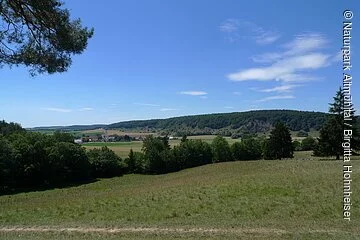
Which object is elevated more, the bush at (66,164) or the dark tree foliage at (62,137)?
the dark tree foliage at (62,137)

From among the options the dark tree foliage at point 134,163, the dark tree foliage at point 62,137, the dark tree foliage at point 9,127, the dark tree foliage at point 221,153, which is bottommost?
the dark tree foliage at point 134,163

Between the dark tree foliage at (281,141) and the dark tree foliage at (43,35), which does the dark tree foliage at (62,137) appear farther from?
the dark tree foliage at (43,35)

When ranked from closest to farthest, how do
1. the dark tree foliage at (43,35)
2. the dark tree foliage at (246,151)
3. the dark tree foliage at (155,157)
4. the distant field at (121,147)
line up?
the dark tree foliage at (43,35)
the dark tree foliage at (155,157)
the dark tree foliage at (246,151)
the distant field at (121,147)

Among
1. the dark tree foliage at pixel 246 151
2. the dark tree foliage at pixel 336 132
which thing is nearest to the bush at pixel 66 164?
the dark tree foliage at pixel 246 151

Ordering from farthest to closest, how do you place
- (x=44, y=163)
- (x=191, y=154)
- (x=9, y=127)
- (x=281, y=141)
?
1. (x=9, y=127)
2. (x=191, y=154)
3. (x=281, y=141)
4. (x=44, y=163)

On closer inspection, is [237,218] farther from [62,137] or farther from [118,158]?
[62,137]

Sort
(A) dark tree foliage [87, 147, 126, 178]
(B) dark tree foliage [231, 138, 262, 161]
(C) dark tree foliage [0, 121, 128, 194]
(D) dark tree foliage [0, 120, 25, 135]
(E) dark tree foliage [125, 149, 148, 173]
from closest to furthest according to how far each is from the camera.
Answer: (C) dark tree foliage [0, 121, 128, 194], (A) dark tree foliage [87, 147, 126, 178], (E) dark tree foliage [125, 149, 148, 173], (B) dark tree foliage [231, 138, 262, 161], (D) dark tree foliage [0, 120, 25, 135]

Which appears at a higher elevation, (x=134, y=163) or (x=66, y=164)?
(x=66, y=164)

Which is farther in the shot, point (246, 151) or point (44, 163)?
point (246, 151)

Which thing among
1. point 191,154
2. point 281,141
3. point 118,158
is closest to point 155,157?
point 118,158

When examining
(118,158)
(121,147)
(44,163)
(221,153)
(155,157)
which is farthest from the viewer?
(121,147)

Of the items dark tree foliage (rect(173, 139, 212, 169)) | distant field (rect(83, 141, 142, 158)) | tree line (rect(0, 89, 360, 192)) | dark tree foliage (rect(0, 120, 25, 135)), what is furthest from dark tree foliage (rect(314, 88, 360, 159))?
dark tree foliage (rect(0, 120, 25, 135))

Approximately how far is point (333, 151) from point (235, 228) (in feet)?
147

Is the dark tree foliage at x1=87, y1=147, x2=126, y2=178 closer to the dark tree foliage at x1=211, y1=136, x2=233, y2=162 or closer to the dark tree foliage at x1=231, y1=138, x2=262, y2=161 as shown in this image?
the dark tree foliage at x1=211, y1=136, x2=233, y2=162
